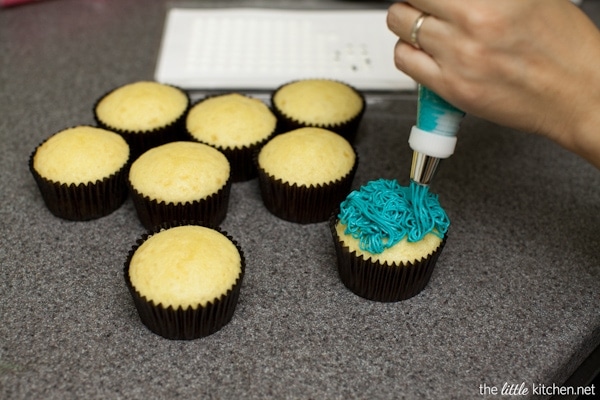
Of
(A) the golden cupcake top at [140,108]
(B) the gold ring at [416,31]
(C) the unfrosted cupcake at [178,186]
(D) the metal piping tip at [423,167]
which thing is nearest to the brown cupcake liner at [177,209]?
(C) the unfrosted cupcake at [178,186]

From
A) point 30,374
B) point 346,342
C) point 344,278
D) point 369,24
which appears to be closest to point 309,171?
point 344,278

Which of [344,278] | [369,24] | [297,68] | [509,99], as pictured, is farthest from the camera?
[369,24]

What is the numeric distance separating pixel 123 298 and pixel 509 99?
2.55 ft

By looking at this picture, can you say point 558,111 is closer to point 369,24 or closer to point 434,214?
point 434,214

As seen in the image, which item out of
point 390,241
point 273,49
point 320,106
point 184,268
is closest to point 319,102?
point 320,106

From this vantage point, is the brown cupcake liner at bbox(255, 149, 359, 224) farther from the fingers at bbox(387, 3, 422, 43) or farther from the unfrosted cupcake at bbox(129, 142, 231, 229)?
the fingers at bbox(387, 3, 422, 43)

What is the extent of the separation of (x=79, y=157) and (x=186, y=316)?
19.2 inches

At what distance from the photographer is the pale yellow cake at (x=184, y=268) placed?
104cm

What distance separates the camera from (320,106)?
1507 mm

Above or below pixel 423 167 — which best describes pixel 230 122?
below

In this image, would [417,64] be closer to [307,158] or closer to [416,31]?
[416,31]

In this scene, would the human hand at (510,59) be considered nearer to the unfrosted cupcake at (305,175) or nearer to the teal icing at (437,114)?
the teal icing at (437,114)

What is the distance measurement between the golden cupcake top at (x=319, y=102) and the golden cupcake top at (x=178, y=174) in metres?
0.28

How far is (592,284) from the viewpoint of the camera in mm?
1205
